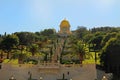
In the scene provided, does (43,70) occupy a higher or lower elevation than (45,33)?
lower

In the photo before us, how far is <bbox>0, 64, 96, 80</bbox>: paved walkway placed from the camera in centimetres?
4906

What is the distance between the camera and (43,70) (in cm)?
4994

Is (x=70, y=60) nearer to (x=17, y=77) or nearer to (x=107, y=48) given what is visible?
(x=107, y=48)

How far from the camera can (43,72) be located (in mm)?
49812

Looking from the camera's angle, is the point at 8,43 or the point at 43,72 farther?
the point at 8,43

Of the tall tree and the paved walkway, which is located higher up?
the tall tree

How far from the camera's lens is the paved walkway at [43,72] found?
49.1m

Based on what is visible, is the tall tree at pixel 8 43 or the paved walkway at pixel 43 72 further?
the tall tree at pixel 8 43

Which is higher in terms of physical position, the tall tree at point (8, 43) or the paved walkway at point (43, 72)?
the tall tree at point (8, 43)

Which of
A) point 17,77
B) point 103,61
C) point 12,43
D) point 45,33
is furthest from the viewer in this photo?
point 45,33

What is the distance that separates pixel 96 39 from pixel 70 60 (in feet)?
94.9

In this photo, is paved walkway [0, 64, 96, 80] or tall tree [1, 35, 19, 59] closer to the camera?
paved walkway [0, 64, 96, 80]

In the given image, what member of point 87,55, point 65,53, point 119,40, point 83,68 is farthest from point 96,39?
point 83,68

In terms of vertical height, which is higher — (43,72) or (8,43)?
(8,43)
